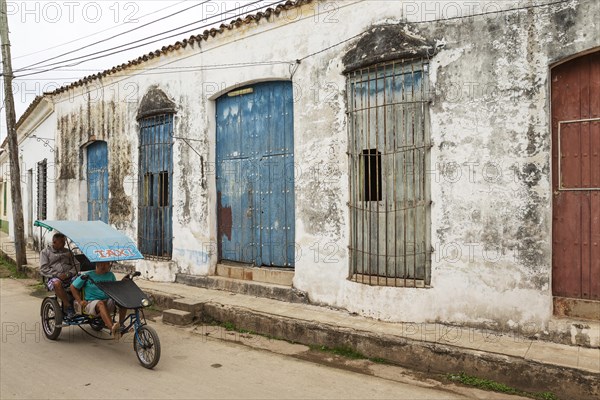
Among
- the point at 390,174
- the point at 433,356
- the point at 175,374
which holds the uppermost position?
the point at 390,174

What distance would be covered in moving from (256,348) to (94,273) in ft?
7.02

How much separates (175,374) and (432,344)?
265 centimetres

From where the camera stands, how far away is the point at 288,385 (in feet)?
14.8

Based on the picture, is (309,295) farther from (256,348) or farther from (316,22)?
(316,22)

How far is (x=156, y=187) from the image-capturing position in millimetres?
9523

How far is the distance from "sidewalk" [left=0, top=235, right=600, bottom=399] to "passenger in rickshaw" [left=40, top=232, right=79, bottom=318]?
5.65ft

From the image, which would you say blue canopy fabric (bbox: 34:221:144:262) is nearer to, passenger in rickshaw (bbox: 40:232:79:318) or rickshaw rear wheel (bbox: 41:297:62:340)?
passenger in rickshaw (bbox: 40:232:79:318)

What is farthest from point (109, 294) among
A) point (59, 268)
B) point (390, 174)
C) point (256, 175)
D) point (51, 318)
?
point (390, 174)

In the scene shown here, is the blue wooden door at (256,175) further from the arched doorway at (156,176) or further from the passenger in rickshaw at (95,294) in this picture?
the passenger in rickshaw at (95,294)

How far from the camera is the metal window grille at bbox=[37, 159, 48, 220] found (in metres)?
14.6

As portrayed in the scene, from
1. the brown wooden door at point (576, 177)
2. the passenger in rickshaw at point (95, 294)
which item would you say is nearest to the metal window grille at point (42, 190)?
the passenger in rickshaw at point (95, 294)

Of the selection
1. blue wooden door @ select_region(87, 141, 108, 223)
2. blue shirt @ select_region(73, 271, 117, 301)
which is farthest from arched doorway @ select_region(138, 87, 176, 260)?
blue shirt @ select_region(73, 271, 117, 301)

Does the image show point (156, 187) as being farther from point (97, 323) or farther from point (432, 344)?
point (432, 344)

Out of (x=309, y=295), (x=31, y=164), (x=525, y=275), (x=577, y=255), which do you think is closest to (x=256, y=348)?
(x=309, y=295)
